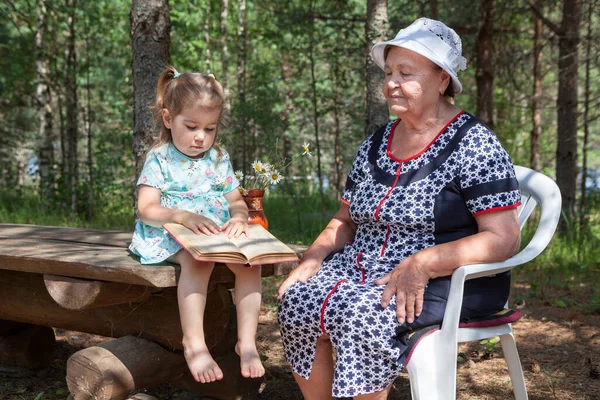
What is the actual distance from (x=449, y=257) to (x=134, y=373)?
4.40ft

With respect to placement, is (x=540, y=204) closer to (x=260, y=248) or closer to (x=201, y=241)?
(x=260, y=248)

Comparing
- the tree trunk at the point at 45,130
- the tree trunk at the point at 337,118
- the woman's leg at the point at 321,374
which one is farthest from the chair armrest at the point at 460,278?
the tree trunk at the point at 45,130

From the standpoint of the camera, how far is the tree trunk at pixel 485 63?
8805 mm

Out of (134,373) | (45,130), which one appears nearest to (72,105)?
(45,130)

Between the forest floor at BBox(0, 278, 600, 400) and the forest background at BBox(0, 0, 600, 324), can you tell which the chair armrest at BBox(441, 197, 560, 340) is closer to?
the forest floor at BBox(0, 278, 600, 400)

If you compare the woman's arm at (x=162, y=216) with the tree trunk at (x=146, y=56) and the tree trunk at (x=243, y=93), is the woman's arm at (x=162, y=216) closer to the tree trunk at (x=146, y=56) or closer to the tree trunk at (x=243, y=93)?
the tree trunk at (x=146, y=56)

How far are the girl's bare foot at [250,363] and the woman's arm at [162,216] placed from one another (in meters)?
0.45

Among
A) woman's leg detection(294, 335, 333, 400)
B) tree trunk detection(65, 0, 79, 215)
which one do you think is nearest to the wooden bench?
woman's leg detection(294, 335, 333, 400)

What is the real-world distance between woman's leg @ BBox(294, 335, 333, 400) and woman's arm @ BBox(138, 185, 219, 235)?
58 centimetres

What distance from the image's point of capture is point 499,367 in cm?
349

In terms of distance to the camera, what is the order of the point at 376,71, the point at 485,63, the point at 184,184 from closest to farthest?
the point at 184,184 → the point at 376,71 → the point at 485,63

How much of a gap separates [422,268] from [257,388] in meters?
1.21

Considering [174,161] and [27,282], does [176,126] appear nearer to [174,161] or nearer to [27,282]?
[174,161]

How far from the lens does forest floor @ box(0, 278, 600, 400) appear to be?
3139mm
